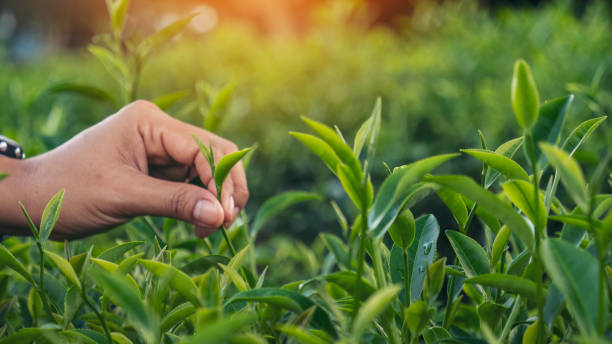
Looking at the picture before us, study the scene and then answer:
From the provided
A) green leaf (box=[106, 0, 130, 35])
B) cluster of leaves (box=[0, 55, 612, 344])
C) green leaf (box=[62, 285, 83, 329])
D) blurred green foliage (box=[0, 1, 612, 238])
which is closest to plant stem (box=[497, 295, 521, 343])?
cluster of leaves (box=[0, 55, 612, 344])

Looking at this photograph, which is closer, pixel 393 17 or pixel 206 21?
pixel 206 21

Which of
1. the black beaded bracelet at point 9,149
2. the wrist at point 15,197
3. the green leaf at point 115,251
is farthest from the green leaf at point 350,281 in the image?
the black beaded bracelet at point 9,149

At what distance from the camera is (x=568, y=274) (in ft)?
1.91

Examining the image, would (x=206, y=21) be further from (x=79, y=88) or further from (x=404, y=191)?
(x=404, y=191)

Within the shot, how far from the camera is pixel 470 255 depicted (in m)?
0.82

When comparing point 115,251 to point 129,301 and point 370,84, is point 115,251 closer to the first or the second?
point 129,301

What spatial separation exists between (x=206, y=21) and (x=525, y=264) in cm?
591

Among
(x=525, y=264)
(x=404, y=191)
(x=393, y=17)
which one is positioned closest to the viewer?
(x=404, y=191)

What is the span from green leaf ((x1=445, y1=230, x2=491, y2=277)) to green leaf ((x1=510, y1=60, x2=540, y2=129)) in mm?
244

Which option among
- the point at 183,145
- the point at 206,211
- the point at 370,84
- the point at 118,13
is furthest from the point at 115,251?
the point at 370,84

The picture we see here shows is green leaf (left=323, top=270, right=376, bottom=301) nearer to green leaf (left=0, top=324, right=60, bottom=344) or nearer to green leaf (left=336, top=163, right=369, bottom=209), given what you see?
green leaf (left=336, top=163, right=369, bottom=209)

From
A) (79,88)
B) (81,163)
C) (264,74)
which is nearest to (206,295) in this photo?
(81,163)

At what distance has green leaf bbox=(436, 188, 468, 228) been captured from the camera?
79 cm

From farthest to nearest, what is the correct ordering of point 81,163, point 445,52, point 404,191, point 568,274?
point 445,52 → point 81,163 → point 404,191 → point 568,274
